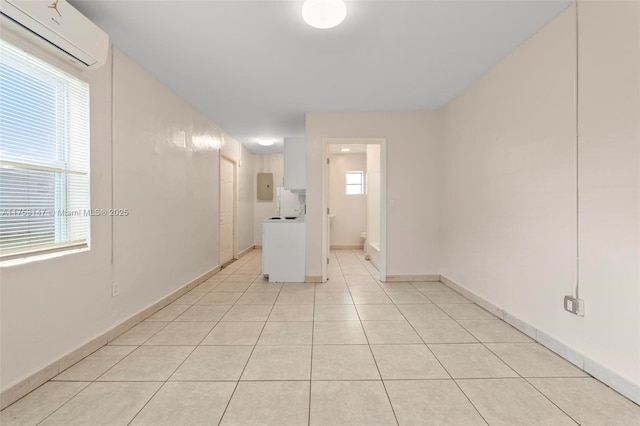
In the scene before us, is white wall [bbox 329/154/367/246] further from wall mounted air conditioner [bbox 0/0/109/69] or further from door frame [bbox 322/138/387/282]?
wall mounted air conditioner [bbox 0/0/109/69]

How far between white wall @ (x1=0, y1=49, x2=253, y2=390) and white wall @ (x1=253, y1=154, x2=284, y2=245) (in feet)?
10.2

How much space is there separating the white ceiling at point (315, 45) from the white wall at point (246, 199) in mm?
2571

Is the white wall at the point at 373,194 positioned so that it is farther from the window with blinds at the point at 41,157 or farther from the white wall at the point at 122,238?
the window with blinds at the point at 41,157

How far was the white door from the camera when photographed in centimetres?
462

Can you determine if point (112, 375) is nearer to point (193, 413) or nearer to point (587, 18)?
point (193, 413)

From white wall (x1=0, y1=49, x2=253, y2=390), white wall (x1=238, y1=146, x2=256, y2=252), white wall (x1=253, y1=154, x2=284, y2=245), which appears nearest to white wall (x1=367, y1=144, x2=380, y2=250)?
white wall (x1=253, y1=154, x2=284, y2=245)

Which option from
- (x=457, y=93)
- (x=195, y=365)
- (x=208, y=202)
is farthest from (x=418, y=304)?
(x=208, y=202)

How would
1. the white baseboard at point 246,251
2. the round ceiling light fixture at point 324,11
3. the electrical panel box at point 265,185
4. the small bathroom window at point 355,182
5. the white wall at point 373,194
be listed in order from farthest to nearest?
1. the small bathroom window at point 355,182
2. the electrical panel box at point 265,185
3. the white baseboard at point 246,251
4. the white wall at point 373,194
5. the round ceiling light fixture at point 324,11

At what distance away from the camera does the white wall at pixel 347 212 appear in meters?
6.80

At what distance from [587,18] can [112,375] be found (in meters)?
3.82

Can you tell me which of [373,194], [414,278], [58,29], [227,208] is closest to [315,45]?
[58,29]

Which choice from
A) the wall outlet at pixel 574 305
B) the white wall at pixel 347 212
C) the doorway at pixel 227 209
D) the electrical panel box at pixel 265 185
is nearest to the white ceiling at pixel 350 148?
the white wall at pixel 347 212

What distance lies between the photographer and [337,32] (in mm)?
2006

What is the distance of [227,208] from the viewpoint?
→ 16.2 ft
